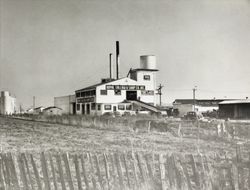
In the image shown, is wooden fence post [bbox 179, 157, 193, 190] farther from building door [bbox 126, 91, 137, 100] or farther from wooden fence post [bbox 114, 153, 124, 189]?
building door [bbox 126, 91, 137, 100]

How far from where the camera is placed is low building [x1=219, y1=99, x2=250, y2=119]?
31875 mm

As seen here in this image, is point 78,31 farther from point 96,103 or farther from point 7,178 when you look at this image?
point 96,103

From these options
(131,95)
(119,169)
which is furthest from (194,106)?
(119,169)

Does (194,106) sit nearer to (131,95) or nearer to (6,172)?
(131,95)

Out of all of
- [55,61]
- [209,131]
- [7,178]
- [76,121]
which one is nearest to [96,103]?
[76,121]

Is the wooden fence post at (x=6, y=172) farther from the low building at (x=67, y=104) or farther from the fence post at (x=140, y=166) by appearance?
the low building at (x=67, y=104)

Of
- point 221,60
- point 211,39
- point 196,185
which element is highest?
point 211,39

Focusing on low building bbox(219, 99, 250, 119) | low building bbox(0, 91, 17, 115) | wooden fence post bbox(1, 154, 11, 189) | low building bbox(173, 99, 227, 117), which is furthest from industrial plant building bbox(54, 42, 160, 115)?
wooden fence post bbox(1, 154, 11, 189)

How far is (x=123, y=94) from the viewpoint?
143 feet

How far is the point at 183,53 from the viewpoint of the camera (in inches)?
343

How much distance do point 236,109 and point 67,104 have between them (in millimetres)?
27180

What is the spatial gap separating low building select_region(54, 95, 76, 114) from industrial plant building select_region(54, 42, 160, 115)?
1659 millimetres

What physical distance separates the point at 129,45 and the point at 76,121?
36.8ft

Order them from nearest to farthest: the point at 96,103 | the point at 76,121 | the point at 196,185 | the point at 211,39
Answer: the point at 196,185 → the point at 211,39 → the point at 76,121 → the point at 96,103
